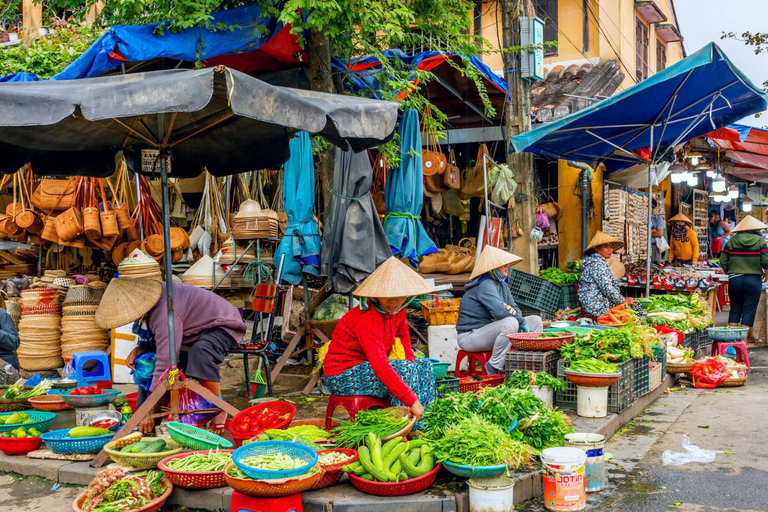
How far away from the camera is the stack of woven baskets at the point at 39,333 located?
28.1 feet

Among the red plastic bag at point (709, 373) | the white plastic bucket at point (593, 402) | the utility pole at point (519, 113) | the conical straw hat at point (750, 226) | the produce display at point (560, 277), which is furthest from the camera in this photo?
the produce display at point (560, 277)

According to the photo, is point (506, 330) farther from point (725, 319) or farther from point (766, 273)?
point (725, 319)

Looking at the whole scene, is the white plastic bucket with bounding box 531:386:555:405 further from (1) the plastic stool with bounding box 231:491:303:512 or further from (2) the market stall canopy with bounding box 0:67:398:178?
(1) the plastic stool with bounding box 231:491:303:512

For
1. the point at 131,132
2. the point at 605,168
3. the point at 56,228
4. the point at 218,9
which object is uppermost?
the point at 218,9

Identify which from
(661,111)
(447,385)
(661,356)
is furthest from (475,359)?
(661,111)

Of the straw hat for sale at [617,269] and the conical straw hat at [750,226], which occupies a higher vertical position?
the conical straw hat at [750,226]

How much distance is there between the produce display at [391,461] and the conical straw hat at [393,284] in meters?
1.08

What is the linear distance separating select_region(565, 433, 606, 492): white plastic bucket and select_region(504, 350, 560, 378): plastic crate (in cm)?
155

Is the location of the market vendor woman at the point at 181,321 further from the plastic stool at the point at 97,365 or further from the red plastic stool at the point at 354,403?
the plastic stool at the point at 97,365

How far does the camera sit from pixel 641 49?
19.6 meters

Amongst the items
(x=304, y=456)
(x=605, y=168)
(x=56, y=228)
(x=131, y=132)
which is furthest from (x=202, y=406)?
(x=605, y=168)

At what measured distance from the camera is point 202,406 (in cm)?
584

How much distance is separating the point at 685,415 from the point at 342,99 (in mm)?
4793

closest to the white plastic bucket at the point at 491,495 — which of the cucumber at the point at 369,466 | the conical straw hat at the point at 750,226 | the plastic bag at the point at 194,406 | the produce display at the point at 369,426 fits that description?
the cucumber at the point at 369,466
